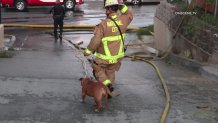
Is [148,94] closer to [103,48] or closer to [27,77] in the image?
[103,48]

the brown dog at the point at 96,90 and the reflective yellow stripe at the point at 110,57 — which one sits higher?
the reflective yellow stripe at the point at 110,57

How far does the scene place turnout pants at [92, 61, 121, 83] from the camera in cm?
765

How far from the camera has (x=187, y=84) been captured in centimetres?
932

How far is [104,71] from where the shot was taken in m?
7.77

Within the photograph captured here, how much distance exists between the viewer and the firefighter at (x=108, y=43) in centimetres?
738

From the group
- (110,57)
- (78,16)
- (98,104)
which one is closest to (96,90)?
(98,104)

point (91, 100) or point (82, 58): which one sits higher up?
point (91, 100)

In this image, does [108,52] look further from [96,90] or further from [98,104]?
[98,104]

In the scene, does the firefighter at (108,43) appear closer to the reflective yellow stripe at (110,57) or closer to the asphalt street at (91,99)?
the reflective yellow stripe at (110,57)

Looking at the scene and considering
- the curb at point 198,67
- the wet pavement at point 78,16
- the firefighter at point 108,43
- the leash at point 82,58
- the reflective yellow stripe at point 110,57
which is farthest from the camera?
the wet pavement at point 78,16

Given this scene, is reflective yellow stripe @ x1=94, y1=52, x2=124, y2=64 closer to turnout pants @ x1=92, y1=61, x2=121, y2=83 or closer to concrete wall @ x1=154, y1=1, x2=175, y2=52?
turnout pants @ x1=92, y1=61, x2=121, y2=83

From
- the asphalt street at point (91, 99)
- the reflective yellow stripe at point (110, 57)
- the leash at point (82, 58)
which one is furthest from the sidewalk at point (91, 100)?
the reflective yellow stripe at point (110, 57)

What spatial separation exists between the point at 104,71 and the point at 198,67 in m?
3.39

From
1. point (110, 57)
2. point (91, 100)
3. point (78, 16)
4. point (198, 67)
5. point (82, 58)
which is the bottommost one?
point (78, 16)
